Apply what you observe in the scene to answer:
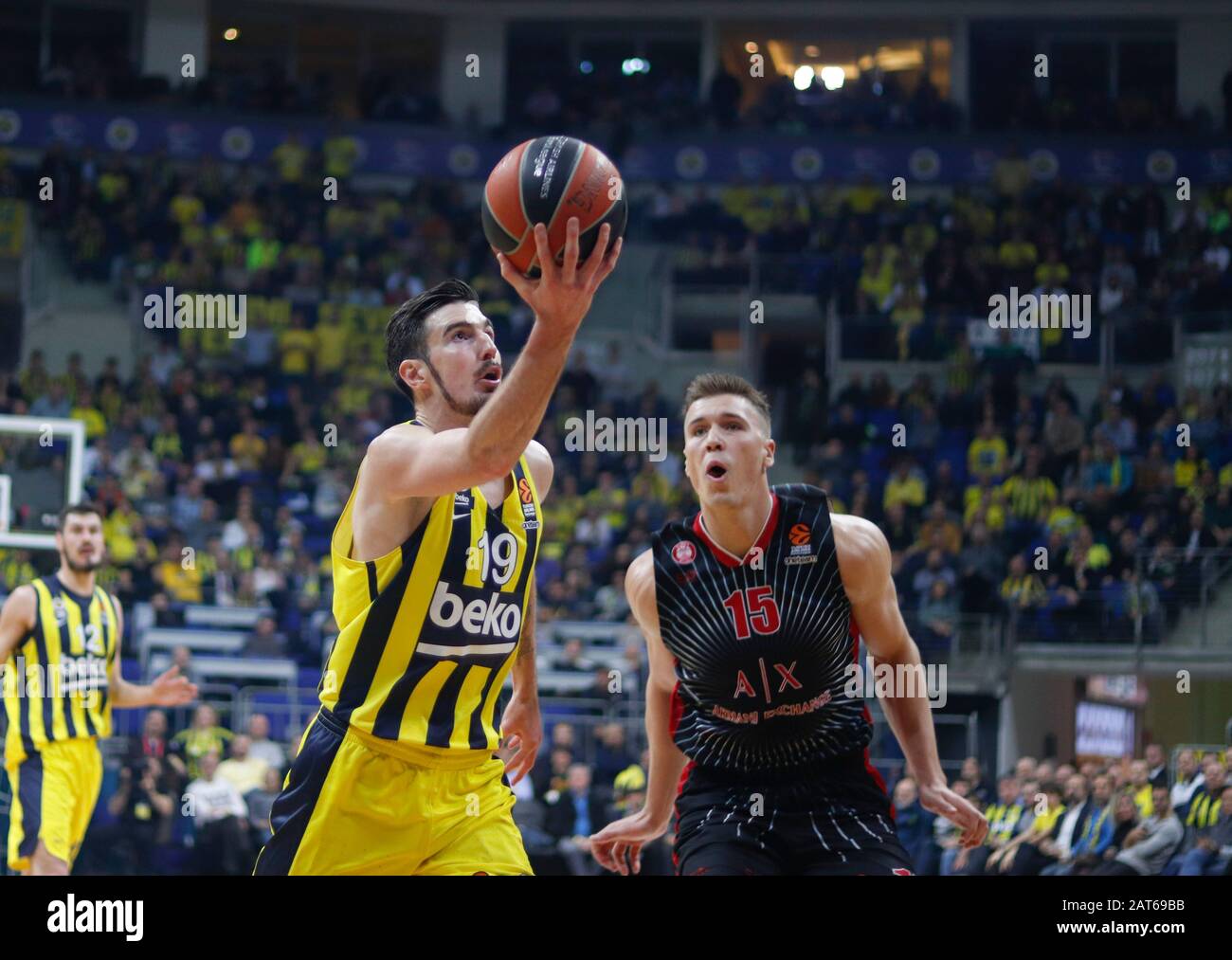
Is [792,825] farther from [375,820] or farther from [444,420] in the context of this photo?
[444,420]

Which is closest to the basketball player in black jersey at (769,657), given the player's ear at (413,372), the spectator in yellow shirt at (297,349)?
the player's ear at (413,372)

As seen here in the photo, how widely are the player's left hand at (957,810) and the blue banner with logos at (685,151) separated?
14.5 m

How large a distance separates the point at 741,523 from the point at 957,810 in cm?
110

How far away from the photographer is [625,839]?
5.02 metres

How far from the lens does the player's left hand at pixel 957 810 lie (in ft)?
15.6

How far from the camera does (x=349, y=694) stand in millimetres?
4426

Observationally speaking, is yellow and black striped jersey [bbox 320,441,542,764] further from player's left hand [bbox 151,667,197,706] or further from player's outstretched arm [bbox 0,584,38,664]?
player's outstretched arm [bbox 0,584,38,664]

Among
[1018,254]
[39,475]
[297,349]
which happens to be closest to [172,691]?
[39,475]

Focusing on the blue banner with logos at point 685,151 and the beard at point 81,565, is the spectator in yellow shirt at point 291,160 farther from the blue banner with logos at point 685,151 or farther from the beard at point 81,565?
the beard at point 81,565

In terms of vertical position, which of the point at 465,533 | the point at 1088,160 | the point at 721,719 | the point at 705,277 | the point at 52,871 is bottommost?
the point at 52,871
